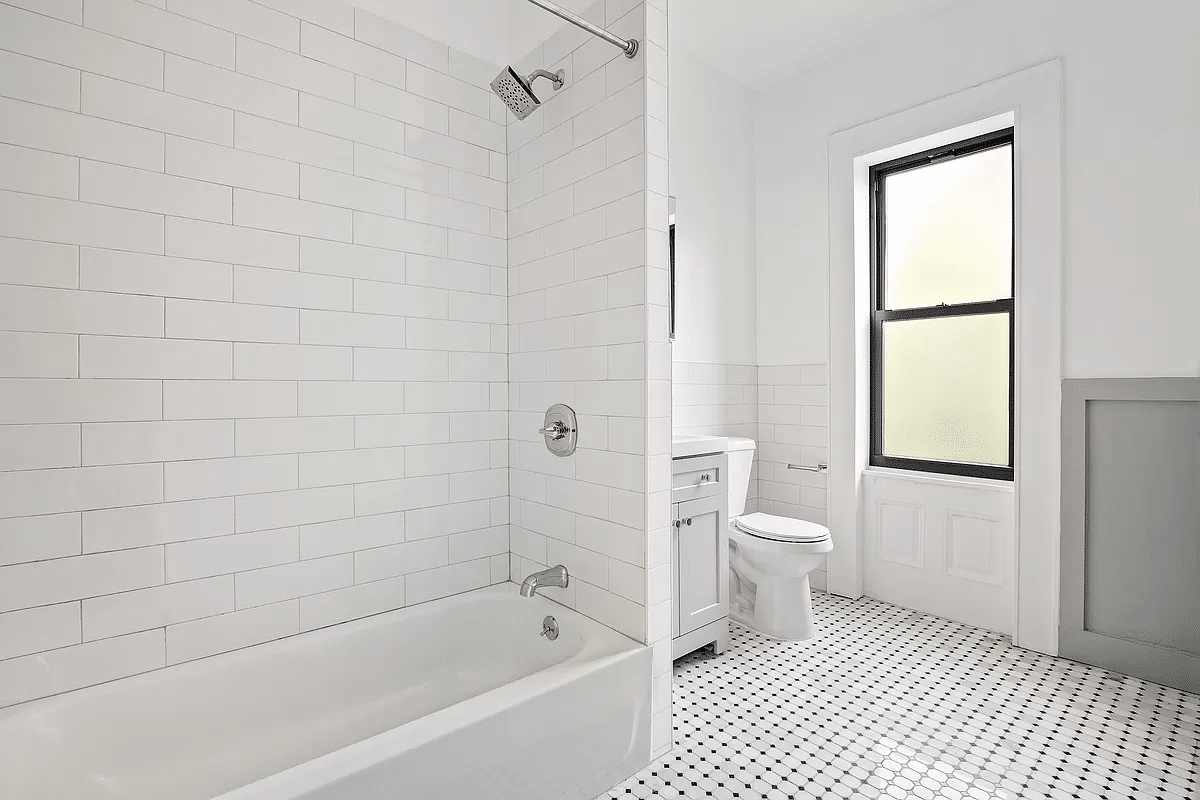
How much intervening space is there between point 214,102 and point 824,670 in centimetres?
285

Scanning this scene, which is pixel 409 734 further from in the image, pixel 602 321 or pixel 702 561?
pixel 702 561

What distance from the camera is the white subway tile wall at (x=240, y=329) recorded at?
1491 millimetres

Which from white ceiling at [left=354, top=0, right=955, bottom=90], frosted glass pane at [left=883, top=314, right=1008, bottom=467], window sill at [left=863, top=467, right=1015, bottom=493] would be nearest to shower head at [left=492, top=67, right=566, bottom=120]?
white ceiling at [left=354, top=0, right=955, bottom=90]

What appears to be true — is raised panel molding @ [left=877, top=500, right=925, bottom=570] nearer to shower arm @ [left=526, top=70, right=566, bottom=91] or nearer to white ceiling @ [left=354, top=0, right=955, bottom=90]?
white ceiling @ [left=354, top=0, right=955, bottom=90]

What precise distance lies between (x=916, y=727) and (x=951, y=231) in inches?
90.3

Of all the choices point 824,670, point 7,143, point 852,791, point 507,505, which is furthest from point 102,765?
point 824,670

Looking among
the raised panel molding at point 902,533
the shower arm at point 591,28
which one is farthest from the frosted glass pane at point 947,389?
the shower arm at point 591,28

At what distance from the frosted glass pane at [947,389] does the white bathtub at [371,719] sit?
2118 millimetres

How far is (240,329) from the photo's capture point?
1761 millimetres

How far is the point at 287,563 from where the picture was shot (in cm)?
186

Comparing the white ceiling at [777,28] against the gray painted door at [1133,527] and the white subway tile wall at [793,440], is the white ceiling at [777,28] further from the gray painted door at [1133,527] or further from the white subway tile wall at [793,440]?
the gray painted door at [1133,527]

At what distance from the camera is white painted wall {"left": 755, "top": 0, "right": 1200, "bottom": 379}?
2234 mm

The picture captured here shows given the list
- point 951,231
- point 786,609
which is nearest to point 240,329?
point 786,609

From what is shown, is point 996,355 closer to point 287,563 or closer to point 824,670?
point 824,670
